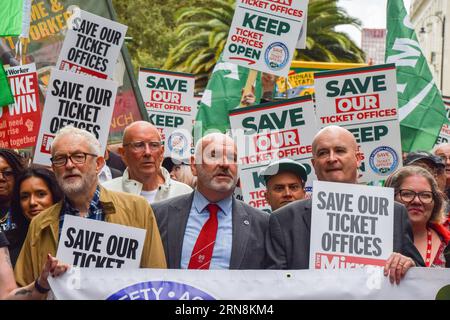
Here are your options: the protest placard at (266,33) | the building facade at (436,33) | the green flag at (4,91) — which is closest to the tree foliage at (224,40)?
the building facade at (436,33)

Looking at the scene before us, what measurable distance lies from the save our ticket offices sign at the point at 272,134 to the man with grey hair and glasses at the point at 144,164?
3.69 feet

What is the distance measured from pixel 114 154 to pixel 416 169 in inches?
175

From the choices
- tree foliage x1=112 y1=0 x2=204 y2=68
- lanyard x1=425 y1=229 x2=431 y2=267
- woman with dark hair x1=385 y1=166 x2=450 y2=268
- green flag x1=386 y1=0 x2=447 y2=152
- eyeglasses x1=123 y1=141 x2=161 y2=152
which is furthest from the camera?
tree foliage x1=112 y1=0 x2=204 y2=68

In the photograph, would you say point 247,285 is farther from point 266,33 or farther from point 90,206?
point 266,33

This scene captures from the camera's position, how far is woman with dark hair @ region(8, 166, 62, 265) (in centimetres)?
744

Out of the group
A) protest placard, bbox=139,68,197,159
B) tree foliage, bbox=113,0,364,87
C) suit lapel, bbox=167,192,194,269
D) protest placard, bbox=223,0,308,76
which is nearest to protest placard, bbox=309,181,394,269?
suit lapel, bbox=167,192,194,269

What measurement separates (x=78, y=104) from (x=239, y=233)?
2.88m

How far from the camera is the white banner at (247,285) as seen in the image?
5.88 meters


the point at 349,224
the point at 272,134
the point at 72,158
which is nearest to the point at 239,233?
the point at 349,224

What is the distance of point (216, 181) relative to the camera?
266 inches

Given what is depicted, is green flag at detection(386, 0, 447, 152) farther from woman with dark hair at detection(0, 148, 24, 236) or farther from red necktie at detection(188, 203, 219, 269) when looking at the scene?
red necktie at detection(188, 203, 219, 269)

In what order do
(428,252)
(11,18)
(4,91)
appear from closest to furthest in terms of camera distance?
(428,252) < (4,91) < (11,18)

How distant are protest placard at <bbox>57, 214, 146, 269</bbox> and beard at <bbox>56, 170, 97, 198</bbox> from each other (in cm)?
39
